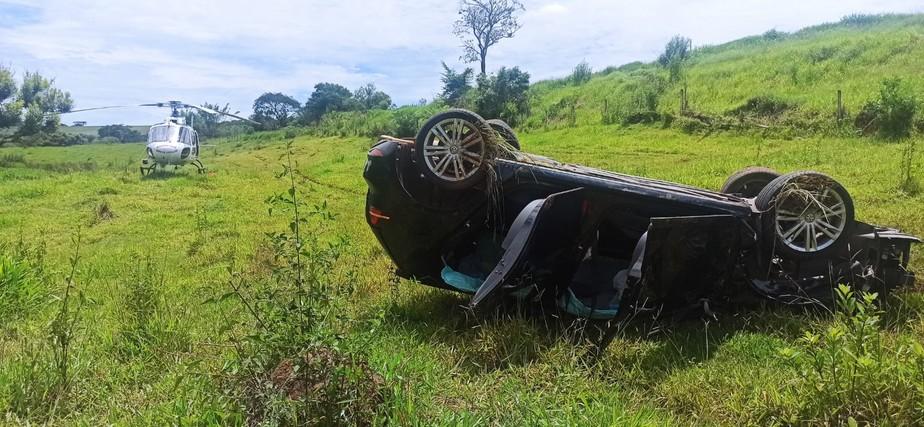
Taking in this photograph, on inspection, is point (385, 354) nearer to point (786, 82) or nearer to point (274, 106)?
point (786, 82)

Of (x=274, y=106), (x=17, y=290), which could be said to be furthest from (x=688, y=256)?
(x=274, y=106)

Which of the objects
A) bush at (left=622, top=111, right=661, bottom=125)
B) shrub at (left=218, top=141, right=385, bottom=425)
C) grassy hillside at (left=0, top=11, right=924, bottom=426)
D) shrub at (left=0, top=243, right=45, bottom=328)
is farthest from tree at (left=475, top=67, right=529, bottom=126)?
shrub at (left=218, top=141, right=385, bottom=425)

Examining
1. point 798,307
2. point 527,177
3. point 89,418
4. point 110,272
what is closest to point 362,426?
point 89,418

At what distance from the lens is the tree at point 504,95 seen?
105 ft

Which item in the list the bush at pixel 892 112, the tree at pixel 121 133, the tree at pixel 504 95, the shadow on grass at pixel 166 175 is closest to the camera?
the bush at pixel 892 112

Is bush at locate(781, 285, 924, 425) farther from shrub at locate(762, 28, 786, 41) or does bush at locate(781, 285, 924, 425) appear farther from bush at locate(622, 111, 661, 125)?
shrub at locate(762, 28, 786, 41)

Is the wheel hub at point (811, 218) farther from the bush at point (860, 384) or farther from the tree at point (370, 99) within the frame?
the tree at point (370, 99)

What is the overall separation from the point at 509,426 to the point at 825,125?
17988mm

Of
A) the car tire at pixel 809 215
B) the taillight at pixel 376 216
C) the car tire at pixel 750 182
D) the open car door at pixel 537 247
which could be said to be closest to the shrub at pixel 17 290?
the taillight at pixel 376 216

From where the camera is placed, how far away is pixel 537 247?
12.3ft

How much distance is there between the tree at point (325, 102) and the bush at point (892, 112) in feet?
161

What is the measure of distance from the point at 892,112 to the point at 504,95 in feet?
65.9

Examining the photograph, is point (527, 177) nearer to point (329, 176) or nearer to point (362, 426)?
point (362, 426)

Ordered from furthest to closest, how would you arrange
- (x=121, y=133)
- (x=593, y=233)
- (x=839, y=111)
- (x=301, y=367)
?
1. (x=121, y=133)
2. (x=839, y=111)
3. (x=593, y=233)
4. (x=301, y=367)
